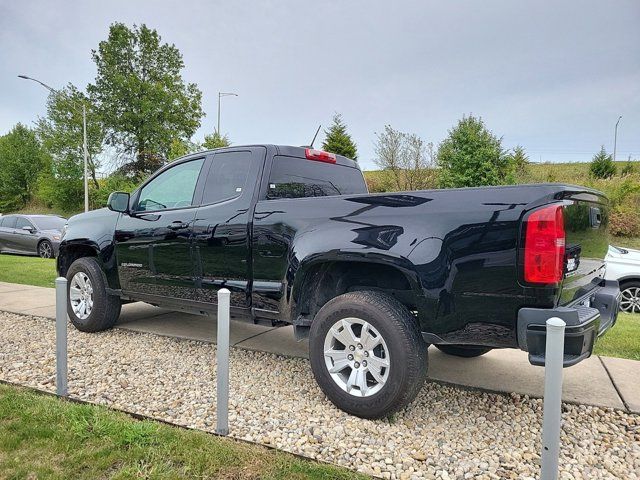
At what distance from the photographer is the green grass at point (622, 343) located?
4.82 m

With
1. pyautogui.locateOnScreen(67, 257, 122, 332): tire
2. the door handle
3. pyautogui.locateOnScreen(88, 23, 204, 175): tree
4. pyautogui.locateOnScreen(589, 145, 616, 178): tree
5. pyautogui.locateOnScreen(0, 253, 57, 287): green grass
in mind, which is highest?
pyautogui.locateOnScreen(88, 23, 204, 175): tree

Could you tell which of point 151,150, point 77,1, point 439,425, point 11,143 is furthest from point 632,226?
point 11,143

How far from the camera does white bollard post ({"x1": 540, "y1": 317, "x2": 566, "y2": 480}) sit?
2.04 m

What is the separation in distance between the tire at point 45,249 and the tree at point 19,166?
31.5 meters

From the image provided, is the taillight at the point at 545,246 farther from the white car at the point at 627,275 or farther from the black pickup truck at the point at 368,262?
the white car at the point at 627,275

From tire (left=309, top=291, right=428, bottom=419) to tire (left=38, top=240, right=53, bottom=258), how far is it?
1354cm

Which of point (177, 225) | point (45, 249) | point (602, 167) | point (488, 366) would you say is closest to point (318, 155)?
point (177, 225)

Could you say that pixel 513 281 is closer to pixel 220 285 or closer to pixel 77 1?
pixel 220 285

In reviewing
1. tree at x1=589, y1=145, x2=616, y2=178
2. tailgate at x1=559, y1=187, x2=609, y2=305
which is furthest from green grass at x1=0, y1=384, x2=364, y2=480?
tree at x1=589, y1=145, x2=616, y2=178

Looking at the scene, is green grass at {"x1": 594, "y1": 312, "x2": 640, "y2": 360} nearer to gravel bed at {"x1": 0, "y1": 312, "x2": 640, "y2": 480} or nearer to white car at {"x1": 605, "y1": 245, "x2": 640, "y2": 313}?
white car at {"x1": 605, "y1": 245, "x2": 640, "y2": 313}

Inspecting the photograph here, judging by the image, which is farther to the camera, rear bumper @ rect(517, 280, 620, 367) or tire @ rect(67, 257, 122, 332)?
tire @ rect(67, 257, 122, 332)

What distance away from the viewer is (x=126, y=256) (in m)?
4.89

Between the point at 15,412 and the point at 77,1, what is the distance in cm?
1131

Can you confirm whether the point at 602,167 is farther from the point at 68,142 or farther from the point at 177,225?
the point at 68,142
